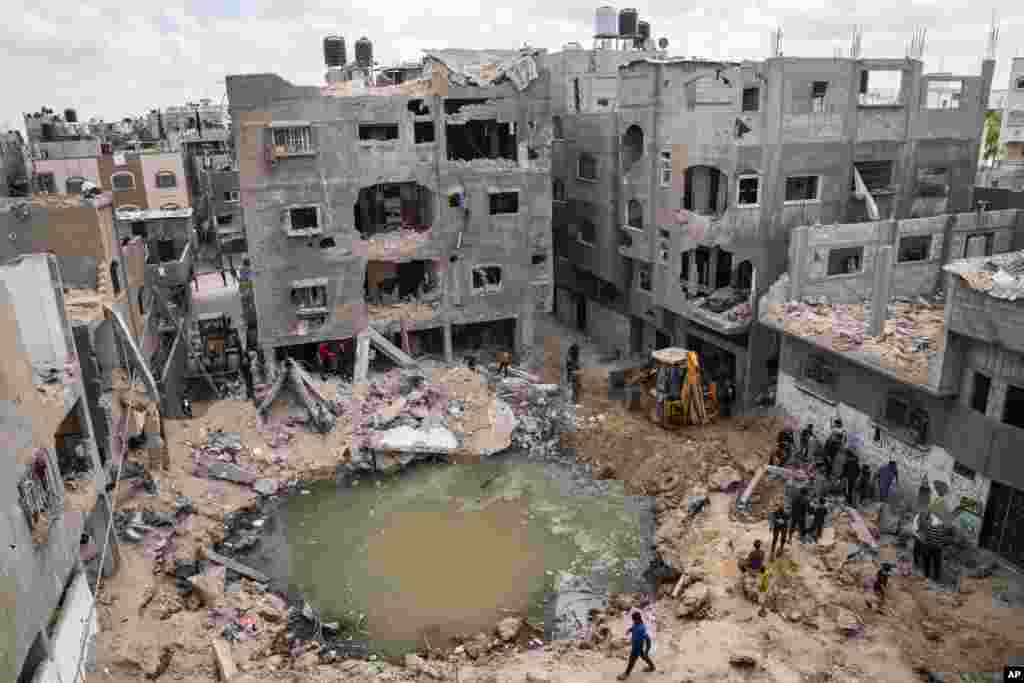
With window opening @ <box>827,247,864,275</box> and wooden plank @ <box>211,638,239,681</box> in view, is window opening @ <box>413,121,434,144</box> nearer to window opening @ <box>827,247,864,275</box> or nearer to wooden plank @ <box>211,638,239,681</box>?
window opening @ <box>827,247,864,275</box>

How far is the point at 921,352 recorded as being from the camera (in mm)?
19922

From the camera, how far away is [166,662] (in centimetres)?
1499

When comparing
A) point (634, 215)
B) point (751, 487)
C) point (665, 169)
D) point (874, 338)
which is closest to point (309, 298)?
point (634, 215)

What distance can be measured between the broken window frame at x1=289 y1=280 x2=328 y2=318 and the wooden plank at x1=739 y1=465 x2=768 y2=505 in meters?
16.9

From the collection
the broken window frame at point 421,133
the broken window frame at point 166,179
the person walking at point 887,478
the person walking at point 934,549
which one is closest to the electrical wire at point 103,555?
the broken window frame at point 421,133

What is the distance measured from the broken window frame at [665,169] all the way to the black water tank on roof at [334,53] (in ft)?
69.3

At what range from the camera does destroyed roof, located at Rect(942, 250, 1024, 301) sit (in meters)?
15.8

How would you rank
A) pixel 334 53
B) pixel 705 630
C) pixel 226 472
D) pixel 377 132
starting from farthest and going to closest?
pixel 334 53
pixel 377 132
pixel 226 472
pixel 705 630

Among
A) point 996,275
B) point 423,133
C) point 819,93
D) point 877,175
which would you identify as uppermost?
point 819,93

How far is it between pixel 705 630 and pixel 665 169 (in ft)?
59.2

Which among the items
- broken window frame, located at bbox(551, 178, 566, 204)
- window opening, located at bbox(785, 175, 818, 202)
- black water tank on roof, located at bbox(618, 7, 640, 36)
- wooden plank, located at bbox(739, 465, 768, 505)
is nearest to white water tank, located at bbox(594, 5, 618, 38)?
black water tank on roof, located at bbox(618, 7, 640, 36)

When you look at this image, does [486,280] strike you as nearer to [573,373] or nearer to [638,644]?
[573,373]

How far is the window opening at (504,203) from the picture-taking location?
29.9m

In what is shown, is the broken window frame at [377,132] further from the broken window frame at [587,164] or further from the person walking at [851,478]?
the person walking at [851,478]
